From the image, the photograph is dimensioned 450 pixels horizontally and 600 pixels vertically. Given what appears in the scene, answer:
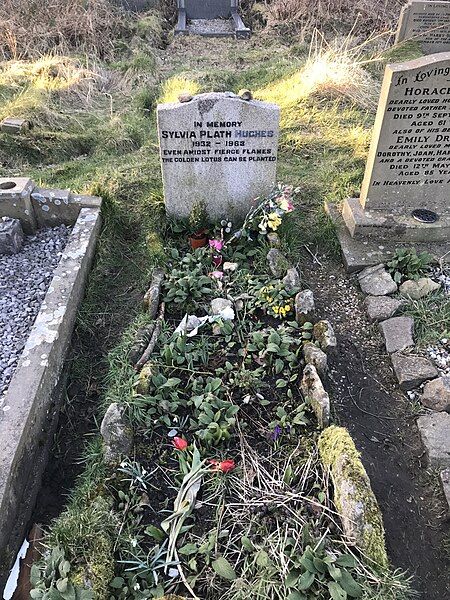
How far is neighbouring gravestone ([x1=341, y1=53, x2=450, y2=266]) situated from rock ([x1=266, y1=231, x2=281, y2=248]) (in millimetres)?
806

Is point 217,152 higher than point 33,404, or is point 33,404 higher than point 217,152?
point 217,152

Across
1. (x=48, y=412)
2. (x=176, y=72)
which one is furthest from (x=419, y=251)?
(x=176, y=72)

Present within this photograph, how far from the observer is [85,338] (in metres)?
4.20

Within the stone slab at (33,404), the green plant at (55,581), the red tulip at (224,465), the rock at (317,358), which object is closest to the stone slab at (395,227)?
the rock at (317,358)

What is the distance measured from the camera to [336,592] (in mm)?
2248

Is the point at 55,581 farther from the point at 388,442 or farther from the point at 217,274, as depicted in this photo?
the point at 217,274

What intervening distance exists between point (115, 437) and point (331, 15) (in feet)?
37.5

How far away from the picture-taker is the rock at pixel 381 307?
4.13m

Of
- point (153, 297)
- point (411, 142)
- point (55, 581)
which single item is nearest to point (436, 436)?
point (153, 297)

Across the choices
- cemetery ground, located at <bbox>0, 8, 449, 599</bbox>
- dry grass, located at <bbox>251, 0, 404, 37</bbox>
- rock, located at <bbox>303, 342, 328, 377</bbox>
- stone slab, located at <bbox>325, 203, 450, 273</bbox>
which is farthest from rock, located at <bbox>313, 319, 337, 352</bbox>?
dry grass, located at <bbox>251, 0, 404, 37</bbox>

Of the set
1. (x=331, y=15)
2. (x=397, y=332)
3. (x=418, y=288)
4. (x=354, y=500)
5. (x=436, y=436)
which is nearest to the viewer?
(x=354, y=500)

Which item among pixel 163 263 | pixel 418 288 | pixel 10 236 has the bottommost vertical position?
pixel 418 288

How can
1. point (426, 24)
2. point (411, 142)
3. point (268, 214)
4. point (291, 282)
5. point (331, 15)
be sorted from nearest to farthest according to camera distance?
1. point (291, 282)
2. point (411, 142)
3. point (268, 214)
4. point (426, 24)
5. point (331, 15)

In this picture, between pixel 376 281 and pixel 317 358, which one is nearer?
pixel 317 358
